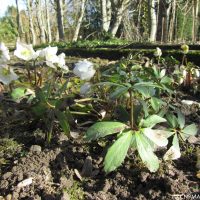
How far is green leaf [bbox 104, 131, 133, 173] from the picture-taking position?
139 centimetres

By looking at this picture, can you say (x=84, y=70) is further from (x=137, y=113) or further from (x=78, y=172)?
(x=78, y=172)

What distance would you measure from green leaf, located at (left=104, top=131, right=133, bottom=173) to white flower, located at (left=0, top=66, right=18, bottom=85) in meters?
0.71

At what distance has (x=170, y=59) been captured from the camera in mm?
3260

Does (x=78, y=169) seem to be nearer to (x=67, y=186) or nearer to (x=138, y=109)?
(x=67, y=186)

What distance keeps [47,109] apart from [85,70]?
29cm

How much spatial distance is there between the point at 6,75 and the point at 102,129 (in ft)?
2.15

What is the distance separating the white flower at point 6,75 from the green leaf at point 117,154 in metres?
0.71

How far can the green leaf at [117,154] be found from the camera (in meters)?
1.39

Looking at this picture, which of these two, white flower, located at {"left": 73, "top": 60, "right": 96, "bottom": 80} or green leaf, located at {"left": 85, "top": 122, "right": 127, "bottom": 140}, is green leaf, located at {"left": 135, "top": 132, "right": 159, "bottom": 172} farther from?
white flower, located at {"left": 73, "top": 60, "right": 96, "bottom": 80}

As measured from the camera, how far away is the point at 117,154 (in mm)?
1407

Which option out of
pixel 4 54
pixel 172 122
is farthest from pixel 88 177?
pixel 4 54

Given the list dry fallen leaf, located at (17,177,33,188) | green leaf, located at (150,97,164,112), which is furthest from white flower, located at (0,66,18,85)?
green leaf, located at (150,97,164,112)

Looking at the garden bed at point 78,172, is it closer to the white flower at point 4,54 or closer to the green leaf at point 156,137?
the green leaf at point 156,137

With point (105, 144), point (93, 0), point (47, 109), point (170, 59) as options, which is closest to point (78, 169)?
point (105, 144)
